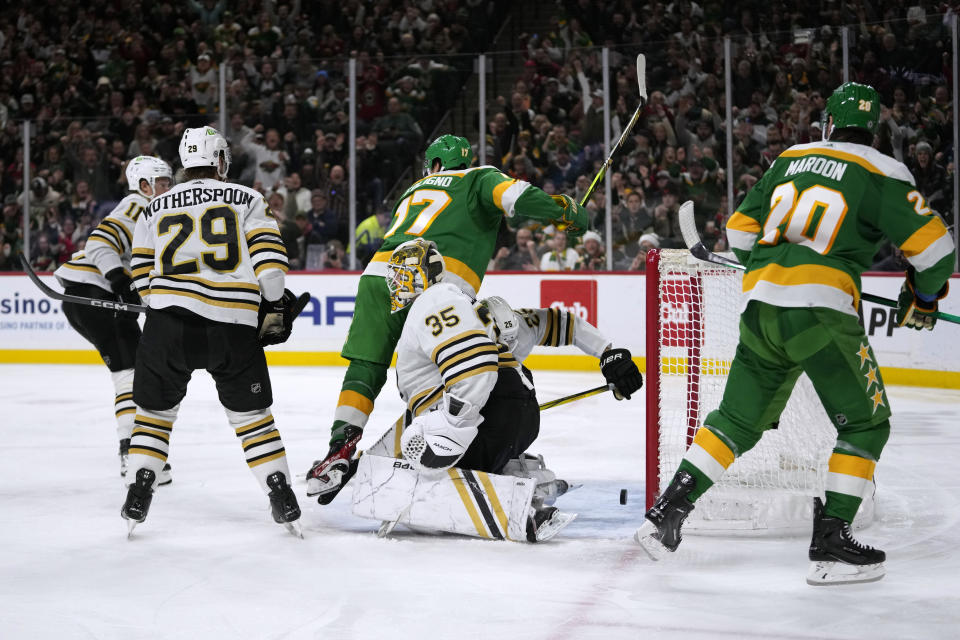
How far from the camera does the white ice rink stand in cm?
253

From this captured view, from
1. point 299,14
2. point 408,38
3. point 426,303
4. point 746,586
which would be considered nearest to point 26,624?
point 426,303

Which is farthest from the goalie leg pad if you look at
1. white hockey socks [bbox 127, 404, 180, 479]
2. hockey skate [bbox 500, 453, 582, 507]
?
white hockey socks [bbox 127, 404, 180, 479]

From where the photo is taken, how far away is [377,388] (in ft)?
12.7

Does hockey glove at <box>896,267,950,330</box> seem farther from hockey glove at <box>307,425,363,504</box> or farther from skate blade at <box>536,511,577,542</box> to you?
hockey glove at <box>307,425,363,504</box>

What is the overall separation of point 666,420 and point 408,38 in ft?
25.1

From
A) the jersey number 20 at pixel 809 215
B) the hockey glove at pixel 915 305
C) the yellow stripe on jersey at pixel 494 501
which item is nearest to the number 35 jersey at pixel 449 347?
the yellow stripe on jersey at pixel 494 501

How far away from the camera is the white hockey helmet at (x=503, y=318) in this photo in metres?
3.51

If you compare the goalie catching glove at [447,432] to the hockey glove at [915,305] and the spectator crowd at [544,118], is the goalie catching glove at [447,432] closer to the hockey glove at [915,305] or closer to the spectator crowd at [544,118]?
the hockey glove at [915,305]

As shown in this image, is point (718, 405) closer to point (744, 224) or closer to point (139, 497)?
point (744, 224)

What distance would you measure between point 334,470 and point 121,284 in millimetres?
1403

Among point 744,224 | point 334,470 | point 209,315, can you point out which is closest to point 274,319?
point 209,315

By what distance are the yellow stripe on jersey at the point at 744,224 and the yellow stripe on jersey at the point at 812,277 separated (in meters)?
0.17

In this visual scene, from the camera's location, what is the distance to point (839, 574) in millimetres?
2811

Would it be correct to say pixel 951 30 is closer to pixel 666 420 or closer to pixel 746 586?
pixel 666 420
